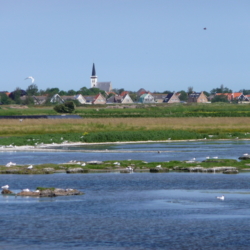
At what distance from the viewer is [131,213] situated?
2478 centimetres

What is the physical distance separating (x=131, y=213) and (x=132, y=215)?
1.29 feet

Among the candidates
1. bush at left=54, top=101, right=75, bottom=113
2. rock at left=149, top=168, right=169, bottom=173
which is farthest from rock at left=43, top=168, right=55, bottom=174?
bush at left=54, top=101, right=75, bottom=113

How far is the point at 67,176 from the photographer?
3584cm

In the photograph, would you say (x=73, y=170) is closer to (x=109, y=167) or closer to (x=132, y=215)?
(x=109, y=167)

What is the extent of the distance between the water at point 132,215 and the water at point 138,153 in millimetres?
11735

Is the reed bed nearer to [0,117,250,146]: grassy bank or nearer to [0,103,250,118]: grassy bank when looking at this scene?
[0,117,250,146]: grassy bank

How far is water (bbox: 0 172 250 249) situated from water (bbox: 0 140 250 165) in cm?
1174

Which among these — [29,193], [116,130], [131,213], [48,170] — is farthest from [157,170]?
[116,130]

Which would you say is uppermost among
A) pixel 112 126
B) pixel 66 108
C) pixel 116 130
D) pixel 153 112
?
pixel 66 108

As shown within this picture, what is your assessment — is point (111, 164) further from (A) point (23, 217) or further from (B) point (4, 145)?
(B) point (4, 145)

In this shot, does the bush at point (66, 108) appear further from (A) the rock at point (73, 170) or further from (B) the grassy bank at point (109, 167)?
(A) the rock at point (73, 170)

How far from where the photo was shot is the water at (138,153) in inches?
1807

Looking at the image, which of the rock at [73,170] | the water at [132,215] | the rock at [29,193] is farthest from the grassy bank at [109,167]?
the rock at [29,193]

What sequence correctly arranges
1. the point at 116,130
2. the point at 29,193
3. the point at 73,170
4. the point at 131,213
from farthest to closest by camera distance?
the point at 116,130 < the point at 73,170 < the point at 29,193 < the point at 131,213
